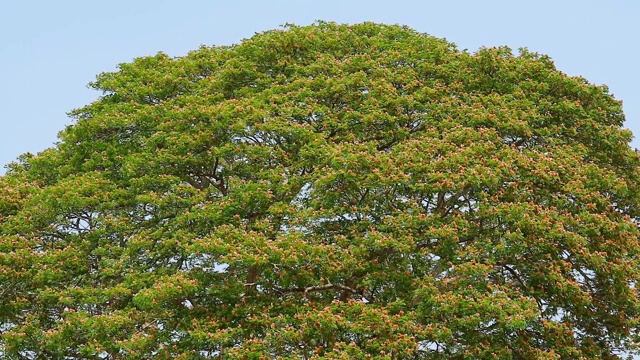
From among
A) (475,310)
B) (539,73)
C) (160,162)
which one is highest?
(539,73)

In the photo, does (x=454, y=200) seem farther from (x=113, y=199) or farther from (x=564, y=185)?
(x=113, y=199)

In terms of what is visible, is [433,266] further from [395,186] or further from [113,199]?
[113,199]

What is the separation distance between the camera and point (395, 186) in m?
17.4

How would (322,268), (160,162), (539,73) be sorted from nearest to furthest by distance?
1. (322,268)
2. (160,162)
3. (539,73)

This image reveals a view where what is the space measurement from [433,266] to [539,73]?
6.76 meters

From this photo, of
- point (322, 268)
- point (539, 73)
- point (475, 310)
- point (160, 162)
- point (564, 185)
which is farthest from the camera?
point (539, 73)

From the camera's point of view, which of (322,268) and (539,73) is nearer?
(322,268)

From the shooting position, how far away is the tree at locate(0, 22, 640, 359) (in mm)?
16266

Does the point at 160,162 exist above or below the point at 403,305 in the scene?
above

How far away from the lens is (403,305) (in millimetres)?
16219

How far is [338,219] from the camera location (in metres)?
17.7

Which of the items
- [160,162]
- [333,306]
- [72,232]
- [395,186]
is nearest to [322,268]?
[333,306]

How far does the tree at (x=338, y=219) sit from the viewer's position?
16.3 m

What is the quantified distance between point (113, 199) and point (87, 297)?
2558mm
